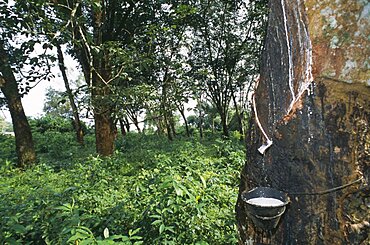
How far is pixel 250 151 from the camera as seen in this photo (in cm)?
121

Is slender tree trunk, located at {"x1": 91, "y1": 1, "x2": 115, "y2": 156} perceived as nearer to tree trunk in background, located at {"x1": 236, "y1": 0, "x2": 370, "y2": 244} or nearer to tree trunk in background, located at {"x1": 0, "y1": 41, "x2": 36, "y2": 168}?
tree trunk in background, located at {"x1": 0, "y1": 41, "x2": 36, "y2": 168}

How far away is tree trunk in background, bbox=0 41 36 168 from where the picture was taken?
18.5 ft

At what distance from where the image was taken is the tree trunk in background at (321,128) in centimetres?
96

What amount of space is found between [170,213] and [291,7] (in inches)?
62.4

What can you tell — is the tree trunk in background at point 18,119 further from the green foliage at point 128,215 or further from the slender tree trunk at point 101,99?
the green foliage at point 128,215

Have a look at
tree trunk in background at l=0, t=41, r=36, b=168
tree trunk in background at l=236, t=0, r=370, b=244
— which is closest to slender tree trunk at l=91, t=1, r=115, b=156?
tree trunk in background at l=0, t=41, r=36, b=168

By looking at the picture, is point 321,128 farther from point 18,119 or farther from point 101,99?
point 18,119

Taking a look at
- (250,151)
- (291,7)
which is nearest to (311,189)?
(250,151)

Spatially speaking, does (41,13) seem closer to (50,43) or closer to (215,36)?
(50,43)

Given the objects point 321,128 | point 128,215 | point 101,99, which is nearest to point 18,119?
point 101,99

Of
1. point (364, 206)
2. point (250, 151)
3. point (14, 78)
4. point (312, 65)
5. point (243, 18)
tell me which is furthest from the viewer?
point (243, 18)

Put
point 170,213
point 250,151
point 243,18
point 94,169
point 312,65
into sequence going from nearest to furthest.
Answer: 1. point 312,65
2. point 250,151
3. point 170,213
4. point 94,169
5. point 243,18

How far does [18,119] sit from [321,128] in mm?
Result: 6209

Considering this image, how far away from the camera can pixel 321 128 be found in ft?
3.27
